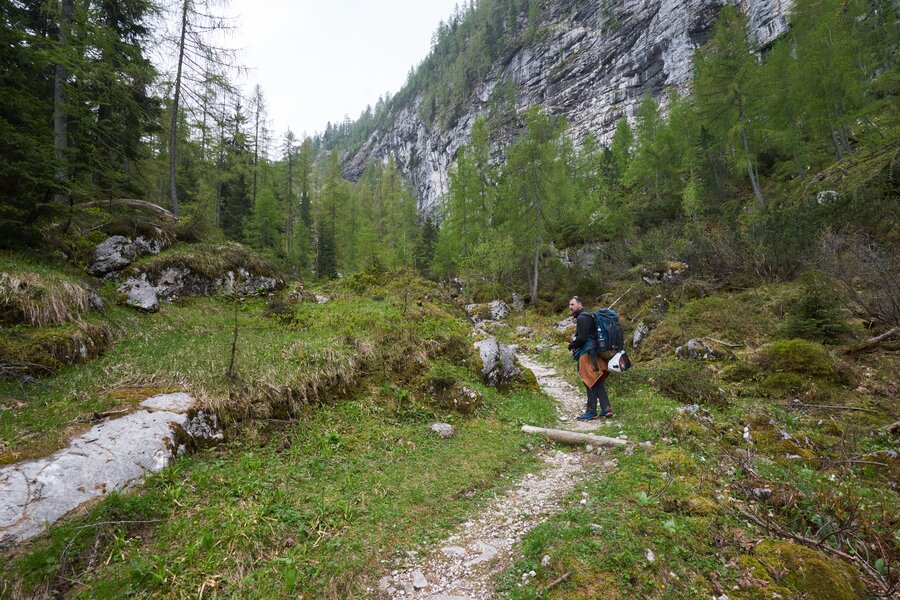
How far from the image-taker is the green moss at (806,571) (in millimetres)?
2413

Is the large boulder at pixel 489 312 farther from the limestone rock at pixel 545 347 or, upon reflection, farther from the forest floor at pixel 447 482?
the forest floor at pixel 447 482

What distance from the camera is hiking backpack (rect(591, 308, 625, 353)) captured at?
722cm

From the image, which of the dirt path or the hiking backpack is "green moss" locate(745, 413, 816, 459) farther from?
the dirt path

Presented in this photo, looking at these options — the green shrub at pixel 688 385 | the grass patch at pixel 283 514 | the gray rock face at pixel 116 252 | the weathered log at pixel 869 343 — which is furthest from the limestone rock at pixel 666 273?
the gray rock face at pixel 116 252

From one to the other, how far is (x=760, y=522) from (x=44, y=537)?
6205 mm

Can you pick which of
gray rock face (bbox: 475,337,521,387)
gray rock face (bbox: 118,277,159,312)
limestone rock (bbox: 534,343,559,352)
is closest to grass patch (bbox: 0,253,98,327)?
gray rock face (bbox: 118,277,159,312)

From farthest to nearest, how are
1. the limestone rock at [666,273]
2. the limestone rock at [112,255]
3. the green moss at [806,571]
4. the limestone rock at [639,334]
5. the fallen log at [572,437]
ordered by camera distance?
the limestone rock at [666,273] < the limestone rock at [639,334] < the limestone rock at [112,255] < the fallen log at [572,437] < the green moss at [806,571]

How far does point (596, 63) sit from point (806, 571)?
77009 mm

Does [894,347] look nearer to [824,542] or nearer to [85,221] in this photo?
[824,542]

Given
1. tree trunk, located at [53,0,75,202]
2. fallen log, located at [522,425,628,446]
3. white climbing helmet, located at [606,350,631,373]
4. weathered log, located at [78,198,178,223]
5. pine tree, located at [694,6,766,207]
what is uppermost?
pine tree, located at [694,6,766,207]

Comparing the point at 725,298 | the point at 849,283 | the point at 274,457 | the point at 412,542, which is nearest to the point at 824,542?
the point at 412,542

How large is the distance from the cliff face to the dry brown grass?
61268mm

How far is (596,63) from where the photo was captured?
60.8 metres

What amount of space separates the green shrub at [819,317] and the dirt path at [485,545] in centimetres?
757
